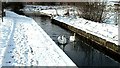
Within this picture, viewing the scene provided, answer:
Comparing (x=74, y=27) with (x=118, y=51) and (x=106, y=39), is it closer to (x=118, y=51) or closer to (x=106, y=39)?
(x=106, y=39)

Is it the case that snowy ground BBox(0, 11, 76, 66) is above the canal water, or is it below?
above

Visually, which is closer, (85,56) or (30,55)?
(30,55)

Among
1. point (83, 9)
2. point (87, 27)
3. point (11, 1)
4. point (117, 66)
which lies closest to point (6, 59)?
point (117, 66)

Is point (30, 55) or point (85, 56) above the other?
point (30, 55)

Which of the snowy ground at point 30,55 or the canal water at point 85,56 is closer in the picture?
the snowy ground at point 30,55

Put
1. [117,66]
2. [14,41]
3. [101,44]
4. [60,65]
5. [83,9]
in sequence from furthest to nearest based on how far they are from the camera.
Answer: [83,9]
[101,44]
[14,41]
[117,66]
[60,65]

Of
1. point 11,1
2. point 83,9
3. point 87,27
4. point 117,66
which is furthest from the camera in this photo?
point 11,1

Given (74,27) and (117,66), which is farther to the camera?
(74,27)

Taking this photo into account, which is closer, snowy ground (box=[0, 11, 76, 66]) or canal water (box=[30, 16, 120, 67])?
snowy ground (box=[0, 11, 76, 66])

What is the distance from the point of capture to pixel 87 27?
2272 centimetres

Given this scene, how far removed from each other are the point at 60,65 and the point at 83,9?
65.9ft

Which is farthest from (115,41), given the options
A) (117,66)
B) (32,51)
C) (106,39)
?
(32,51)

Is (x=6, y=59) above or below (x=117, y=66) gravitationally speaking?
above

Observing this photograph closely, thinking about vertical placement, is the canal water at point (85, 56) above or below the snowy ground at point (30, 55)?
below
